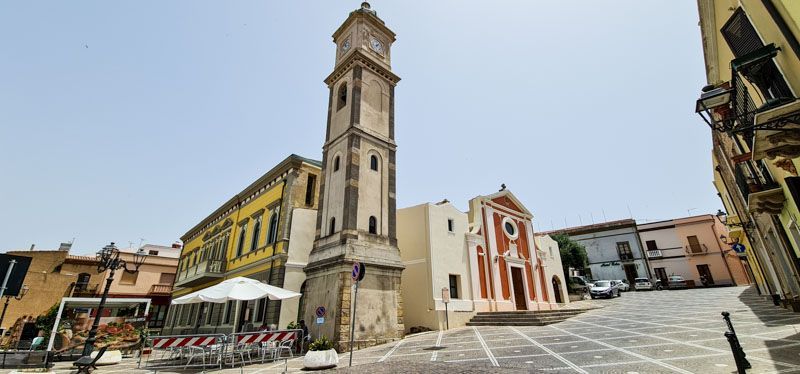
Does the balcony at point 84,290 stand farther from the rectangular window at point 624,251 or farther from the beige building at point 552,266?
the rectangular window at point 624,251

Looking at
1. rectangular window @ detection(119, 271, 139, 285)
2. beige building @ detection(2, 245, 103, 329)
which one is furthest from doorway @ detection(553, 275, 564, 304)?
beige building @ detection(2, 245, 103, 329)

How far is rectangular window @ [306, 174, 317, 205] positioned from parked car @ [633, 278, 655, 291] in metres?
33.3

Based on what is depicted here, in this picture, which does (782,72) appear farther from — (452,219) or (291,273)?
(291,273)

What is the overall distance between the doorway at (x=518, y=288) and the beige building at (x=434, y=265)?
419 cm

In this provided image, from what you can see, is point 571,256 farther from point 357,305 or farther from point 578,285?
point 357,305

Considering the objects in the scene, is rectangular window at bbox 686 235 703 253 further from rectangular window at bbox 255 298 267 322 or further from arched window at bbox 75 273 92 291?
arched window at bbox 75 273 92 291

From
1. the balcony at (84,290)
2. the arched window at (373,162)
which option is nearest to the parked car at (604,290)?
the arched window at (373,162)

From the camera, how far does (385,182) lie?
16359 millimetres

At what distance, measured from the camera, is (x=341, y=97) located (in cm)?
1867

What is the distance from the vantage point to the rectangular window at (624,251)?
123 ft

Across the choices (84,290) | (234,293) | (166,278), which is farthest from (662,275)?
(84,290)

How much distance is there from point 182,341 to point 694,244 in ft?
149

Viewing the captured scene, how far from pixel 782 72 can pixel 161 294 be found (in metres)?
43.0

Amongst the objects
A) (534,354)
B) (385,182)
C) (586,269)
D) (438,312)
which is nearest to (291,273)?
(385,182)
